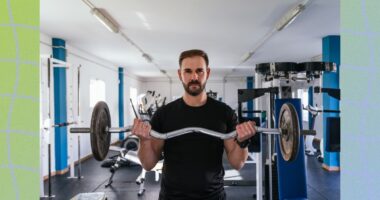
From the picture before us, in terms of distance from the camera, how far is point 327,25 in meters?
4.38

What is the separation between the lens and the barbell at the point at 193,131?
52.3 inches

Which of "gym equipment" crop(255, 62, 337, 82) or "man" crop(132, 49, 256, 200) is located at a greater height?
"gym equipment" crop(255, 62, 337, 82)

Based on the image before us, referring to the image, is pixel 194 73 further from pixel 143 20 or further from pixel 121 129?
pixel 143 20

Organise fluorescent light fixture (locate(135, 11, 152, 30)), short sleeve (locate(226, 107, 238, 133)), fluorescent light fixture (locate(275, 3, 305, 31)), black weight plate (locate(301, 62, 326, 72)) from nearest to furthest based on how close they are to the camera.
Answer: short sleeve (locate(226, 107, 238, 133)), black weight plate (locate(301, 62, 326, 72)), fluorescent light fixture (locate(275, 3, 305, 31)), fluorescent light fixture (locate(135, 11, 152, 30))

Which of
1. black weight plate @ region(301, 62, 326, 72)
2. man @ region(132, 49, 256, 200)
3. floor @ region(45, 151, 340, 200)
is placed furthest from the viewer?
floor @ region(45, 151, 340, 200)

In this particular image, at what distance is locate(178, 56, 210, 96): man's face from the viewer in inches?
56.1

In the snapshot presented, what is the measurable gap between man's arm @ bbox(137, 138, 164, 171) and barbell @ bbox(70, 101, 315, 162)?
131 millimetres

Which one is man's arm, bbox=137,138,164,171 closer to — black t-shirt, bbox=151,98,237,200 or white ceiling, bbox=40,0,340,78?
black t-shirt, bbox=151,98,237,200

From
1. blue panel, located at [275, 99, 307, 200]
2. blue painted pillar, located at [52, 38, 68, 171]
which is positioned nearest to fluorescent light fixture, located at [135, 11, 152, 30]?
blue painted pillar, located at [52, 38, 68, 171]

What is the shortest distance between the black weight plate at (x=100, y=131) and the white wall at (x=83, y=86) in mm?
2650

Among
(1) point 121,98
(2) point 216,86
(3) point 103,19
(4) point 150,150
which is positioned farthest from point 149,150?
(2) point 216,86

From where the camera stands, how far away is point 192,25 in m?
4.31

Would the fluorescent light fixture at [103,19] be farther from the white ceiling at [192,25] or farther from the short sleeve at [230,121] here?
the short sleeve at [230,121]

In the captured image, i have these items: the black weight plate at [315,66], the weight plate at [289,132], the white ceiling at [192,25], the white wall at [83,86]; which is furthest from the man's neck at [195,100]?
the white wall at [83,86]
